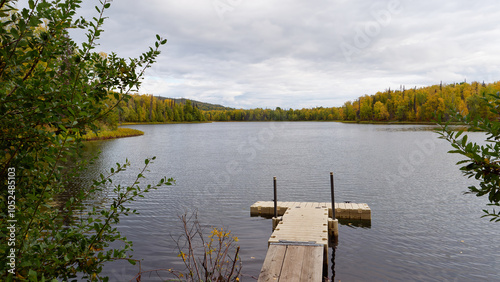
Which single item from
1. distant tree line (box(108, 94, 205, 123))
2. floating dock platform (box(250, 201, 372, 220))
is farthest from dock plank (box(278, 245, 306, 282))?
distant tree line (box(108, 94, 205, 123))

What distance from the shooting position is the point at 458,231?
14.0m

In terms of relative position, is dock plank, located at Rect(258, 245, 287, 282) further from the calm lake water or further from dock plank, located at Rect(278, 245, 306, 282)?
the calm lake water

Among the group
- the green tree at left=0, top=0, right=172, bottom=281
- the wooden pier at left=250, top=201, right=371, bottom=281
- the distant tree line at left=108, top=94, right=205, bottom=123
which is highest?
the distant tree line at left=108, top=94, right=205, bottom=123

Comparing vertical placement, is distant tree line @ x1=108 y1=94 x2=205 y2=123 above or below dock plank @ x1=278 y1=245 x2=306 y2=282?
above

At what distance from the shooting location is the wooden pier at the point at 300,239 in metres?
8.21

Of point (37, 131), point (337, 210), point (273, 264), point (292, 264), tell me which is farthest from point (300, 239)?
point (37, 131)

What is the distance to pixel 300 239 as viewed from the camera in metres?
10.6

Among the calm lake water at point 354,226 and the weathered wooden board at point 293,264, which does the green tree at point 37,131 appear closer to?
the weathered wooden board at point 293,264

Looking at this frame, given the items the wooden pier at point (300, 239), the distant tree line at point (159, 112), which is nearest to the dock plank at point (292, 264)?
the wooden pier at point (300, 239)

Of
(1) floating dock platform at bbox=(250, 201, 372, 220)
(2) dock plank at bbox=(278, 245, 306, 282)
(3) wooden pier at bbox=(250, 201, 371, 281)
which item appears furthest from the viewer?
(1) floating dock platform at bbox=(250, 201, 372, 220)

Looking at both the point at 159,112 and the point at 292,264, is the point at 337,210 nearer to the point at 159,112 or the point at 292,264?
the point at 292,264

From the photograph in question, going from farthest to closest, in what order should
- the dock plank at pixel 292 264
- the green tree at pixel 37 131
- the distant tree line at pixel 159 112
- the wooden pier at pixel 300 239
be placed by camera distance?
the distant tree line at pixel 159 112
the wooden pier at pixel 300 239
the dock plank at pixel 292 264
the green tree at pixel 37 131

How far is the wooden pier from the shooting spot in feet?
26.9

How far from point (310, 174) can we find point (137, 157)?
1995 cm
